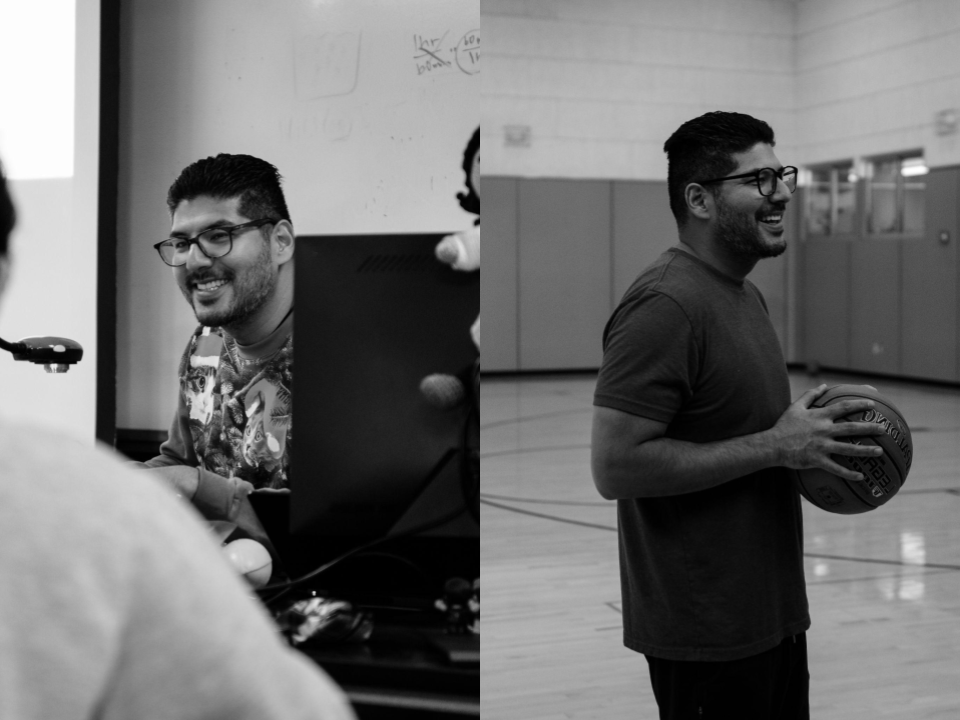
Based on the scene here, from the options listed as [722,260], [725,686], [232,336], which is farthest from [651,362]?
[232,336]

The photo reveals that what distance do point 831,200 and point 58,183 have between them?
1195cm

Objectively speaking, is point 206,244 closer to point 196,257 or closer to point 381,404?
point 196,257

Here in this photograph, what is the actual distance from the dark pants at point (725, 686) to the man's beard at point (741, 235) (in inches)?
27.9

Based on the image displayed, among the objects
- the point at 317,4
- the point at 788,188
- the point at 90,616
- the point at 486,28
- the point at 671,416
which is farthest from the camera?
the point at 486,28

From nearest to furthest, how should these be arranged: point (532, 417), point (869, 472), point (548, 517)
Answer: point (869, 472) → point (548, 517) → point (532, 417)

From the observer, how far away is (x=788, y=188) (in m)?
2.02

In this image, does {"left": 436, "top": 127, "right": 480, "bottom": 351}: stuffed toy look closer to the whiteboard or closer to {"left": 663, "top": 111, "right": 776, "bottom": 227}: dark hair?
the whiteboard

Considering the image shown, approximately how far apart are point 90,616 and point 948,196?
39.8 feet

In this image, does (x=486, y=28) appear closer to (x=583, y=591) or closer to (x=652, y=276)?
(x=583, y=591)

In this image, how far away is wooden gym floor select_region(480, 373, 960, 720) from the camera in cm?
338

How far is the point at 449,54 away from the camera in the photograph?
234cm

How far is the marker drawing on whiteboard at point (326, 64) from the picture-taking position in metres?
2.42

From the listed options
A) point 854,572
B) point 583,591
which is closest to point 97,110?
point 583,591

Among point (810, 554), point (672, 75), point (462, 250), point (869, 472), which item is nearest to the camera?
point (869, 472)
